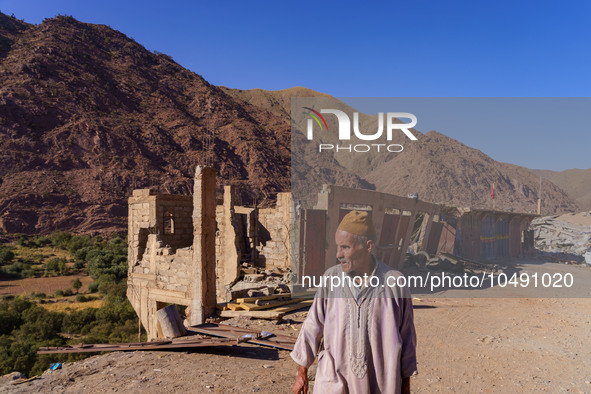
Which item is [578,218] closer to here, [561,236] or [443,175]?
[561,236]

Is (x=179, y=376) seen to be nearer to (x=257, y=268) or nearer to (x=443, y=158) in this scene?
(x=257, y=268)

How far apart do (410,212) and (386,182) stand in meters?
6.52

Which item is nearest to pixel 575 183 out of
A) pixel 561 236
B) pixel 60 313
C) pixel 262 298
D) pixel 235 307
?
pixel 561 236

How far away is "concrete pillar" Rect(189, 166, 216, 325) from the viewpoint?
8.58 meters

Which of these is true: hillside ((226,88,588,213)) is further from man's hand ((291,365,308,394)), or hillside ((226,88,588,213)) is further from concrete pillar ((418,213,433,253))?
man's hand ((291,365,308,394))

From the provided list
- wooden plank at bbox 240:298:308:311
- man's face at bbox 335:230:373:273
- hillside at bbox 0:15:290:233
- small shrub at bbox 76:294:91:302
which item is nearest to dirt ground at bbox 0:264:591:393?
wooden plank at bbox 240:298:308:311

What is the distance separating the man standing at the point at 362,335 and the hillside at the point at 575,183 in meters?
69.8

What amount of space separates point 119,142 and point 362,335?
162 feet

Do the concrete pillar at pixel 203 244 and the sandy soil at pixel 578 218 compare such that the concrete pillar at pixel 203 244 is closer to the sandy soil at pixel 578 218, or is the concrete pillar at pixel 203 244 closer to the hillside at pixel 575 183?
the sandy soil at pixel 578 218

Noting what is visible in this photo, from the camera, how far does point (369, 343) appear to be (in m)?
2.83

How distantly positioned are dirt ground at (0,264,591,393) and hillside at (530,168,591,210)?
63.6 metres

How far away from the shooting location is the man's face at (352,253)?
306 centimetres

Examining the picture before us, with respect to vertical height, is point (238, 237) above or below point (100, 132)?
below

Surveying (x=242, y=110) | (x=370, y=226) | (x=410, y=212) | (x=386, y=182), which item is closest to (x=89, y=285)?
(x=386, y=182)
